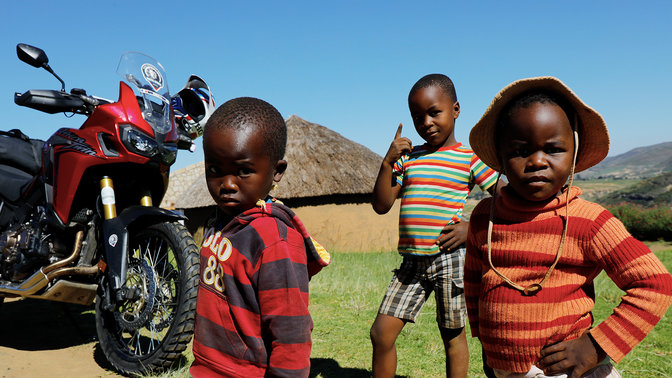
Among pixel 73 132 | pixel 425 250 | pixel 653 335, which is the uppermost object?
pixel 73 132

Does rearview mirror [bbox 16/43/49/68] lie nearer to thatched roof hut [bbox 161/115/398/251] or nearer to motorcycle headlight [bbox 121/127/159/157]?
motorcycle headlight [bbox 121/127/159/157]

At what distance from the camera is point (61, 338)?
13.1 ft

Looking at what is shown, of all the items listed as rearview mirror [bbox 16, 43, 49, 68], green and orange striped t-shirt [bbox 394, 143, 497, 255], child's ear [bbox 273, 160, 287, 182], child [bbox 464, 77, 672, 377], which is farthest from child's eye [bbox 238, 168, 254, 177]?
rearview mirror [bbox 16, 43, 49, 68]

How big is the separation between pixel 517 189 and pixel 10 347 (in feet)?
13.2

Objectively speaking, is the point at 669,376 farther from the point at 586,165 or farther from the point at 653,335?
the point at 586,165

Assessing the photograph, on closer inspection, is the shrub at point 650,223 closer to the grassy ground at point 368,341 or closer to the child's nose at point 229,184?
the grassy ground at point 368,341

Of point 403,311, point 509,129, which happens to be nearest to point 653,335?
point 403,311

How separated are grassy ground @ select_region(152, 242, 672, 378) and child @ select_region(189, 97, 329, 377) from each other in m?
1.55

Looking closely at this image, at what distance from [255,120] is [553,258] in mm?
1028

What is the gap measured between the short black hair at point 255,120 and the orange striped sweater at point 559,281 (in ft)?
2.57

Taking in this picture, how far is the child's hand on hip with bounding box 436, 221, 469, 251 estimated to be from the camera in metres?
2.42

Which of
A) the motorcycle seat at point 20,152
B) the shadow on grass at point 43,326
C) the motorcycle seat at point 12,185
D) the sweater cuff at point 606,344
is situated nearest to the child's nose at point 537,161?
the sweater cuff at point 606,344

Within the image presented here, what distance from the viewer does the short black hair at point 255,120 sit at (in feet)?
5.08

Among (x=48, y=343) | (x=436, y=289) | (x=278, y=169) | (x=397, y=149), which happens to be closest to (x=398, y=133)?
(x=397, y=149)
